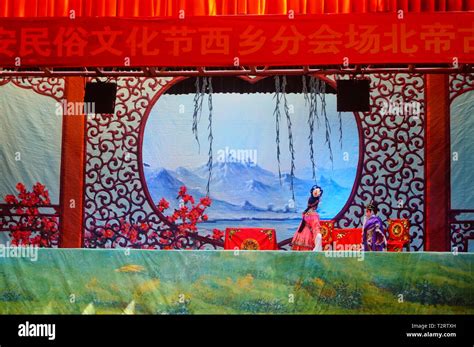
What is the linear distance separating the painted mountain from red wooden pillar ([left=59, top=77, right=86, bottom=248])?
0.60 m

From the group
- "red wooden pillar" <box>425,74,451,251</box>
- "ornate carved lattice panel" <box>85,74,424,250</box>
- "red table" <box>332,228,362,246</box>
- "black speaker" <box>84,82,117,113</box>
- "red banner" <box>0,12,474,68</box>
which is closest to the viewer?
"red banner" <box>0,12,474,68</box>

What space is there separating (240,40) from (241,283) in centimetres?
160

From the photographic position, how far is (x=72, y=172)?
621 centimetres

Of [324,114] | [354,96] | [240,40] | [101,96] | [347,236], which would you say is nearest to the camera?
[240,40]

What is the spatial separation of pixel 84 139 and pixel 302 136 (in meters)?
1.86

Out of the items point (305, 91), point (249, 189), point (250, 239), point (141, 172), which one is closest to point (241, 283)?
point (250, 239)

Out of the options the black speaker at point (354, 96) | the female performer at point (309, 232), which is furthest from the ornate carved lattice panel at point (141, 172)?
the black speaker at point (354, 96)

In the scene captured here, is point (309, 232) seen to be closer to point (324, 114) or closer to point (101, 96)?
point (324, 114)

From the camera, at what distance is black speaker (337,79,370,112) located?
5.25 m

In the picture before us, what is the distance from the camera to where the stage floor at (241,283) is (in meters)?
4.44

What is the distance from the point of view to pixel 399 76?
612cm
